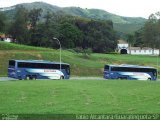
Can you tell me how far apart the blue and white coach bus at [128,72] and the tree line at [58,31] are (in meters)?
41.7

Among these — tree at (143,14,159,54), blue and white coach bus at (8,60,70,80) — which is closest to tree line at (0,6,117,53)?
tree at (143,14,159,54)

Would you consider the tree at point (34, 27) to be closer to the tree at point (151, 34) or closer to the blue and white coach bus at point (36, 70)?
the tree at point (151, 34)

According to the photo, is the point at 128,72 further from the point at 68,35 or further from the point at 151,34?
the point at 151,34

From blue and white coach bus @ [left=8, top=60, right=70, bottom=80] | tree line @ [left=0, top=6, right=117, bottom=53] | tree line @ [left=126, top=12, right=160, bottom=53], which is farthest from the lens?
tree line @ [left=126, top=12, right=160, bottom=53]

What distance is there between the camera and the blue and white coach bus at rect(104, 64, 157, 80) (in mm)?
65875

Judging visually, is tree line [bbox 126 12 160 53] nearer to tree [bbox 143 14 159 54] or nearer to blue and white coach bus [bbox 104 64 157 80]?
tree [bbox 143 14 159 54]

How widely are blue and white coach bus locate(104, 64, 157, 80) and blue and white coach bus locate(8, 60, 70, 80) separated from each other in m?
6.81

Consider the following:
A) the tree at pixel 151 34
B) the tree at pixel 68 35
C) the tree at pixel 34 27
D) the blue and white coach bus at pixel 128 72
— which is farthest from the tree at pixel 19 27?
the blue and white coach bus at pixel 128 72

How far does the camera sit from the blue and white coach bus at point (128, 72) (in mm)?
65875

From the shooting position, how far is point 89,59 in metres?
92.1

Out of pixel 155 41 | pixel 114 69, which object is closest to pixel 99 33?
pixel 155 41

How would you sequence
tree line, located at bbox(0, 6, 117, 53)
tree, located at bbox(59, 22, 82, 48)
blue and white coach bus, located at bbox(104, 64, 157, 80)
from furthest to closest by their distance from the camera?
tree, located at bbox(59, 22, 82, 48) → tree line, located at bbox(0, 6, 117, 53) → blue and white coach bus, located at bbox(104, 64, 157, 80)

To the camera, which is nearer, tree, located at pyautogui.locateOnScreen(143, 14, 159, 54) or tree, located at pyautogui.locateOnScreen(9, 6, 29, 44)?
tree, located at pyautogui.locateOnScreen(9, 6, 29, 44)

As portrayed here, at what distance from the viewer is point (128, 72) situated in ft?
219
